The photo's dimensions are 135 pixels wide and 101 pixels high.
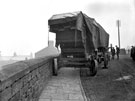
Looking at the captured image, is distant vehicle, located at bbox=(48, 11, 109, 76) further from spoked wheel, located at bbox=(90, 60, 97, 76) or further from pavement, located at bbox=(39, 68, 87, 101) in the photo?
pavement, located at bbox=(39, 68, 87, 101)

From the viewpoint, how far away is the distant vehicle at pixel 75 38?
28.4 feet

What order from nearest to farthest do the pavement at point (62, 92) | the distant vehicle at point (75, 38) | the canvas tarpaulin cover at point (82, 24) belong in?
the pavement at point (62, 92), the canvas tarpaulin cover at point (82, 24), the distant vehicle at point (75, 38)

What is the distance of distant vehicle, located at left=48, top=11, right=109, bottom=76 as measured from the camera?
865cm

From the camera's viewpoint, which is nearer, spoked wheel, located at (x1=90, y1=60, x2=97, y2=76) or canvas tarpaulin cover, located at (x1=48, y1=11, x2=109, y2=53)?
canvas tarpaulin cover, located at (x1=48, y1=11, x2=109, y2=53)

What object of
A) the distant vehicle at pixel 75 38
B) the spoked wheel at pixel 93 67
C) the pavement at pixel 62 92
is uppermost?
the distant vehicle at pixel 75 38

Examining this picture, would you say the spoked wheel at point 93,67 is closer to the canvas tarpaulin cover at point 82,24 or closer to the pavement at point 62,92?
the canvas tarpaulin cover at point 82,24

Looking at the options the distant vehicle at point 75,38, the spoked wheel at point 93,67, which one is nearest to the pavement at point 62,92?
the spoked wheel at point 93,67

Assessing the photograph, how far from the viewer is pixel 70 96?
597 cm

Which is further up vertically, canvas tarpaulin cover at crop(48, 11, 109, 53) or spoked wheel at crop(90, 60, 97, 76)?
canvas tarpaulin cover at crop(48, 11, 109, 53)

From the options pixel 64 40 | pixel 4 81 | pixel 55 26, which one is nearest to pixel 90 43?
pixel 64 40

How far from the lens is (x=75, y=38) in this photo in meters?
8.68

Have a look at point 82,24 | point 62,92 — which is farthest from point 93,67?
point 62,92

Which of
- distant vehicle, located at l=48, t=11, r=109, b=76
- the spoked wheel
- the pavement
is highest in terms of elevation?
distant vehicle, located at l=48, t=11, r=109, b=76

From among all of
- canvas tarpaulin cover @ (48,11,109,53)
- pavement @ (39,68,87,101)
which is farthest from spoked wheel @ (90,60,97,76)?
pavement @ (39,68,87,101)
